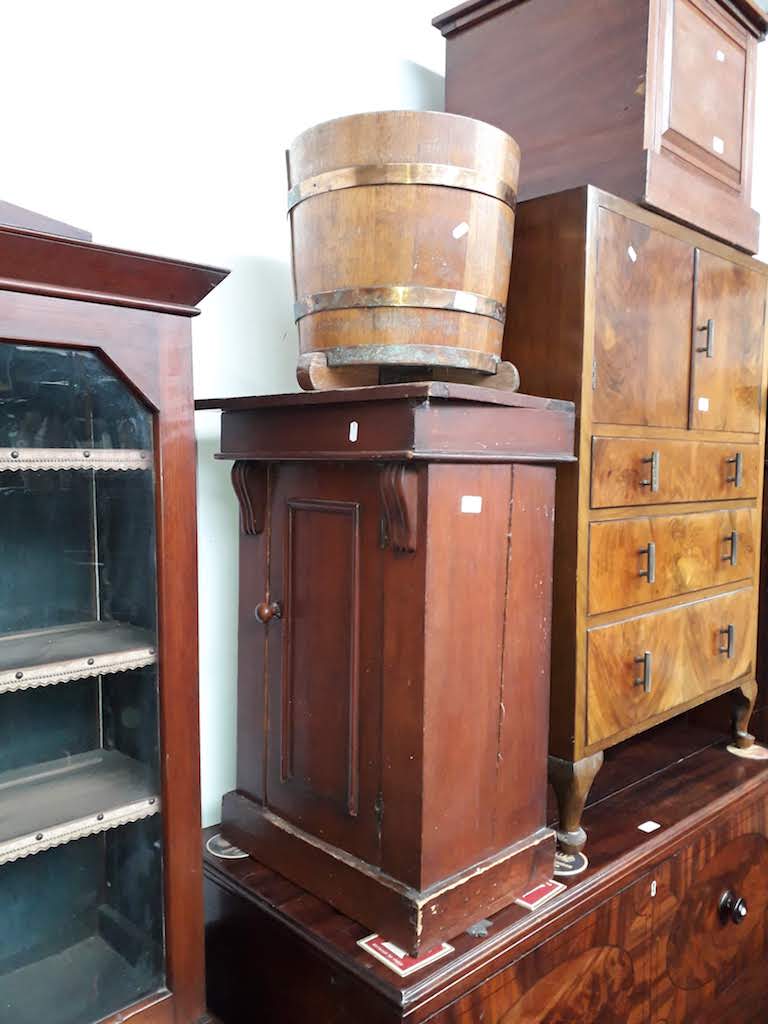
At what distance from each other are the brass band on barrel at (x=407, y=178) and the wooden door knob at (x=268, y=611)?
0.80 m

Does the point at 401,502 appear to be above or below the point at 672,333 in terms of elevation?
below

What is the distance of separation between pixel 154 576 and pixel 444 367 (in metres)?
0.63

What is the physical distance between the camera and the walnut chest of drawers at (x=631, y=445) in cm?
174

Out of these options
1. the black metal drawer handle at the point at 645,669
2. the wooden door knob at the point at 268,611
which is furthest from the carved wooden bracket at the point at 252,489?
the black metal drawer handle at the point at 645,669

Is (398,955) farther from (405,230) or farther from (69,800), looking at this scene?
(405,230)

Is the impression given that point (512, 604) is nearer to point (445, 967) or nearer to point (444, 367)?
point (444, 367)

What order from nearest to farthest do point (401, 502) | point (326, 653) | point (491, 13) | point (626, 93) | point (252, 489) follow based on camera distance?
point (401, 502) < point (326, 653) < point (252, 489) < point (626, 93) < point (491, 13)

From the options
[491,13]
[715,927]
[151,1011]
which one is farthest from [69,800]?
[491,13]

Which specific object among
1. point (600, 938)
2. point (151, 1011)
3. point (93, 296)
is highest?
point (93, 296)

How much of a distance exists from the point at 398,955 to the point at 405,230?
1.25 meters

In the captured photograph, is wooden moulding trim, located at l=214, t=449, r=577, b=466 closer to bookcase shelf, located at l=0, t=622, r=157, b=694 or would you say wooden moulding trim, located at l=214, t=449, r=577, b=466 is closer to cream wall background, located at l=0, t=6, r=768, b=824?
cream wall background, located at l=0, t=6, r=768, b=824

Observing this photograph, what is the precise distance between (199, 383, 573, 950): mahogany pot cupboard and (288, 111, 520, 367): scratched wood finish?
5.5 inches

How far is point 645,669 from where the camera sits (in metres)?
1.94

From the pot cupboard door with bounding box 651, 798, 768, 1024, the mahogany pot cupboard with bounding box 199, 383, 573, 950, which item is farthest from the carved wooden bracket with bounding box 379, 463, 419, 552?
the pot cupboard door with bounding box 651, 798, 768, 1024
